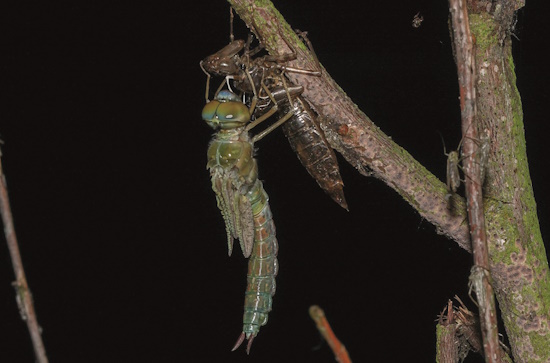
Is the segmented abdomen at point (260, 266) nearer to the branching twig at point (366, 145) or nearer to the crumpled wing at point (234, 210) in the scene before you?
the crumpled wing at point (234, 210)

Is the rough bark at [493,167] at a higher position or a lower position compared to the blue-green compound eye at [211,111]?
lower

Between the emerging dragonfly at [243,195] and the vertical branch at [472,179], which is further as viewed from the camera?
the emerging dragonfly at [243,195]

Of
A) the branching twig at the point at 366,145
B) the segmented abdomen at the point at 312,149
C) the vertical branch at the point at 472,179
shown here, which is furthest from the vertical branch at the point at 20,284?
the segmented abdomen at the point at 312,149

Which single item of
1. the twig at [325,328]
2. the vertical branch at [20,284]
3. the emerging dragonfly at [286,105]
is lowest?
the twig at [325,328]

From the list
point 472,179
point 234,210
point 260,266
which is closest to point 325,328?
point 472,179

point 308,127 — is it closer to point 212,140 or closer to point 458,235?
point 212,140

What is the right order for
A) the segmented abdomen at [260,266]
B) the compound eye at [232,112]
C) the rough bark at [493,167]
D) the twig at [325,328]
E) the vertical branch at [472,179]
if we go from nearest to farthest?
the twig at [325,328] → the vertical branch at [472,179] → the rough bark at [493,167] → the compound eye at [232,112] → the segmented abdomen at [260,266]

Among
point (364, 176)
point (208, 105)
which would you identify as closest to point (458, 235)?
point (364, 176)
